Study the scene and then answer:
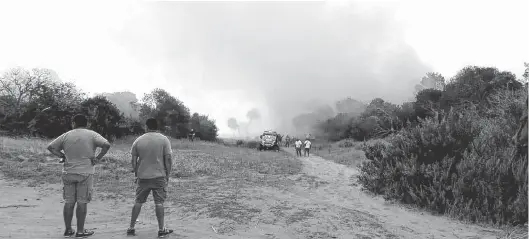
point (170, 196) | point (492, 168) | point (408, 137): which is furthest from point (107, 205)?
point (492, 168)

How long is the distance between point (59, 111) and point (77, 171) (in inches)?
1393

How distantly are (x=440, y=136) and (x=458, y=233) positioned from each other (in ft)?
12.2

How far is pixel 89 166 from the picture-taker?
5.53 metres

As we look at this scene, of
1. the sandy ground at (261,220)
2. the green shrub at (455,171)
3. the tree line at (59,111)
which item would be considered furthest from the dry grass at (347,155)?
the tree line at (59,111)

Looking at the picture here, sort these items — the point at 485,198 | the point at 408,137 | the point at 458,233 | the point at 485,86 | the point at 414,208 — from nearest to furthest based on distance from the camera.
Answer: the point at 458,233
the point at 485,198
the point at 414,208
the point at 408,137
the point at 485,86

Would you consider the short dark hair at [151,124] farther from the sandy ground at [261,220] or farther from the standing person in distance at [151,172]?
the sandy ground at [261,220]

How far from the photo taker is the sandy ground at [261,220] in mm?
6348

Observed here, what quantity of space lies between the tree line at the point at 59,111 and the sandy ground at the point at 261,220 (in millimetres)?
28532

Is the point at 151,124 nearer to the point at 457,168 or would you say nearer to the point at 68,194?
the point at 68,194

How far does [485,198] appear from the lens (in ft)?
28.5

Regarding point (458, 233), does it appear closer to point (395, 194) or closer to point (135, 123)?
point (395, 194)

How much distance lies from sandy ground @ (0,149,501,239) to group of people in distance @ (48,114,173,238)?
563 millimetres

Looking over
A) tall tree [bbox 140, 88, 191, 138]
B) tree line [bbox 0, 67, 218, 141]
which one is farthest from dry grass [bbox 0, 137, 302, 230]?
tall tree [bbox 140, 88, 191, 138]

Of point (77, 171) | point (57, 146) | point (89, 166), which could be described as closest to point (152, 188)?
point (89, 166)
